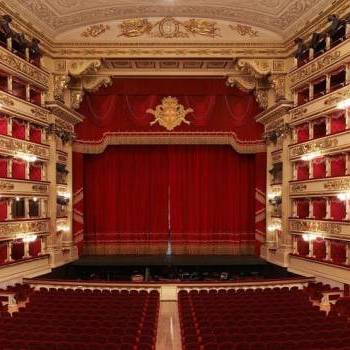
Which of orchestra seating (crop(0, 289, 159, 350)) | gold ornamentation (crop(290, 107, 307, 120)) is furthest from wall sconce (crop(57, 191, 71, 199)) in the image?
gold ornamentation (crop(290, 107, 307, 120))

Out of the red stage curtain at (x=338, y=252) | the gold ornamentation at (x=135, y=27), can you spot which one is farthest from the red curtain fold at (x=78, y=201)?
the red stage curtain at (x=338, y=252)

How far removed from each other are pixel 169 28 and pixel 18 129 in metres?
7.17

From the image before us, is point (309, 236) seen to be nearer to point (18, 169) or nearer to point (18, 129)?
point (18, 169)

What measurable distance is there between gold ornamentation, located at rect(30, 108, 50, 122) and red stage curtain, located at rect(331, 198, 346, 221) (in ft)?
36.4

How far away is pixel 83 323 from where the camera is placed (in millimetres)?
8234

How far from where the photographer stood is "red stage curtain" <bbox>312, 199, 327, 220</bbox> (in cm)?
1565

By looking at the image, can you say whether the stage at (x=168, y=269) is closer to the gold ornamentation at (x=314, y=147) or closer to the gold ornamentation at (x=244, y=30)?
the gold ornamentation at (x=314, y=147)

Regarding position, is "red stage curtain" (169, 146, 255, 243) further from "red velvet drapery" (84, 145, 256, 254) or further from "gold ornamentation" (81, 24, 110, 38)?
"gold ornamentation" (81, 24, 110, 38)

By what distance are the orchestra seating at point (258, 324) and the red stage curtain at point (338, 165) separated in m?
5.38

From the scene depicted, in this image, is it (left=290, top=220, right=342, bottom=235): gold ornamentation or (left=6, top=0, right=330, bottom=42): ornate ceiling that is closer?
(left=290, top=220, right=342, bottom=235): gold ornamentation

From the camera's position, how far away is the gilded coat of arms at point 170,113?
64.8ft

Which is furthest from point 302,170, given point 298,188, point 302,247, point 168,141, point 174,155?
point 174,155

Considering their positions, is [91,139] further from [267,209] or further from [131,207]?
[267,209]

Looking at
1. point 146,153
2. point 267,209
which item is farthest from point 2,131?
point 267,209
